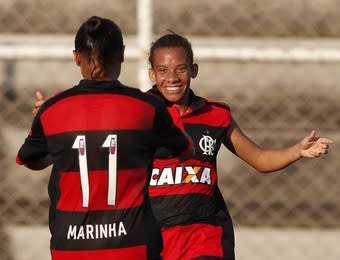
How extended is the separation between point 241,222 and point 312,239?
478mm

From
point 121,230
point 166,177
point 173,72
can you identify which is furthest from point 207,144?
point 121,230

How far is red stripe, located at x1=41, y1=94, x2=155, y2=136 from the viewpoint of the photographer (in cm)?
313

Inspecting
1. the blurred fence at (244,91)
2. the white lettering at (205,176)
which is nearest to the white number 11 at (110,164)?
the white lettering at (205,176)

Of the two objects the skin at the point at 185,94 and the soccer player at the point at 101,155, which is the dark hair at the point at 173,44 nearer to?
the skin at the point at 185,94

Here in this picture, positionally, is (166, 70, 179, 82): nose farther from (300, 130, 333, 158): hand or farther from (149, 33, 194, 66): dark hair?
(300, 130, 333, 158): hand

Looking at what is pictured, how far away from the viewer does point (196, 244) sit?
412cm

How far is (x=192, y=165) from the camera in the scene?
4.12 meters

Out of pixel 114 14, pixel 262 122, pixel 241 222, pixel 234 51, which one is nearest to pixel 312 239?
pixel 241 222

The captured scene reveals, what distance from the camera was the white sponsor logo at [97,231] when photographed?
314 cm

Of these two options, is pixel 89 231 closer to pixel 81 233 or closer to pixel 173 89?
pixel 81 233

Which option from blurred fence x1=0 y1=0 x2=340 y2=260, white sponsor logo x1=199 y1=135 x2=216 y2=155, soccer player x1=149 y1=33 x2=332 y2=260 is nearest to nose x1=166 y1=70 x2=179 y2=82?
soccer player x1=149 y1=33 x2=332 y2=260

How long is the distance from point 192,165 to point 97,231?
103cm

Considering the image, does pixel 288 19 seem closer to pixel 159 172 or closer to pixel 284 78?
pixel 284 78

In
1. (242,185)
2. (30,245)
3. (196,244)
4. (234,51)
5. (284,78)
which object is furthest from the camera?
(284,78)
